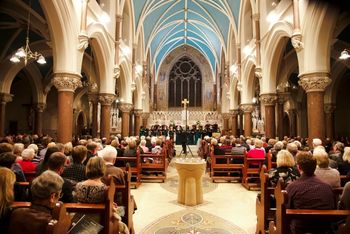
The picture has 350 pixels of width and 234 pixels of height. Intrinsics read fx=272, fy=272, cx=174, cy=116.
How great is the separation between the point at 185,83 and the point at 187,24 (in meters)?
7.03

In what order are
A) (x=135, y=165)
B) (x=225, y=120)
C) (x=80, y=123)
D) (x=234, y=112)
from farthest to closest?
(x=80, y=123)
(x=225, y=120)
(x=234, y=112)
(x=135, y=165)

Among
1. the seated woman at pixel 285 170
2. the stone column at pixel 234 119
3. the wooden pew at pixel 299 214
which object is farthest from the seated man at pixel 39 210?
the stone column at pixel 234 119

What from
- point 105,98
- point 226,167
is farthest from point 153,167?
point 105,98

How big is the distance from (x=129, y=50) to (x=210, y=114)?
42.4 ft

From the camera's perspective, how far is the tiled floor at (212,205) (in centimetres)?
495

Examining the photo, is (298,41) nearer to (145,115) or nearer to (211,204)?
(211,204)

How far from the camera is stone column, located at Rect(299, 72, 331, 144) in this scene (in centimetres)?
844

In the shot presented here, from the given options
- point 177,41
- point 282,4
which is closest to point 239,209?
point 282,4

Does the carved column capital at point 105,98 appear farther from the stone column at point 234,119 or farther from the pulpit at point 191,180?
the stone column at point 234,119

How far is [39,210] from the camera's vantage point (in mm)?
2080

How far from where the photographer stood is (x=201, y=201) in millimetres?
6016

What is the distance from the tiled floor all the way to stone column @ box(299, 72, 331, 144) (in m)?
3.05

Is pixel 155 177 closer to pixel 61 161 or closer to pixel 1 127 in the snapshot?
pixel 61 161

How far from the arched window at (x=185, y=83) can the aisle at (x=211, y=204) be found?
23111mm
